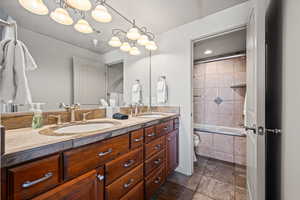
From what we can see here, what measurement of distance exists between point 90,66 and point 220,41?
7.02ft

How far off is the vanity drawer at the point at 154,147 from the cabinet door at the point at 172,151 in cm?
15

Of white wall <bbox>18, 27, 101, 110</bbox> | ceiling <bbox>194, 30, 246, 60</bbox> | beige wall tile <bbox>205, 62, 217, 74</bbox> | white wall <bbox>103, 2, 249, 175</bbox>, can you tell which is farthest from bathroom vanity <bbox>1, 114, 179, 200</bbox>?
beige wall tile <bbox>205, 62, 217, 74</bbox>

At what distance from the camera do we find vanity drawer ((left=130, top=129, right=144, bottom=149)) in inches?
44.4

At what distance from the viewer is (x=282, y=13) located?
0.87 meters

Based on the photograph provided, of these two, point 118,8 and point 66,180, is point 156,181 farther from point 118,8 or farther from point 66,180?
point 118,8

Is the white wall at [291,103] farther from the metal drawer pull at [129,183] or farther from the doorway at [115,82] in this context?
the doorway at [115,82]

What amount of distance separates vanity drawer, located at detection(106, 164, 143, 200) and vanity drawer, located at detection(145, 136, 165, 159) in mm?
148

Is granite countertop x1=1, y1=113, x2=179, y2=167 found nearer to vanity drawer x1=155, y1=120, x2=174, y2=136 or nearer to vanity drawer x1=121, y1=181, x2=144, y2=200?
vanity drawer x1=121, y1=181, x2=144, y2=200

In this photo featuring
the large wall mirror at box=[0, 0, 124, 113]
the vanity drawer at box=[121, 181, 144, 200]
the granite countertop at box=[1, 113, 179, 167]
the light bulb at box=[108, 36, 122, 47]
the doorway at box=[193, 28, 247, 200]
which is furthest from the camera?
the doorway at box=[193, 28, 247, 200]

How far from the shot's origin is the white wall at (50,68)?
1.07m

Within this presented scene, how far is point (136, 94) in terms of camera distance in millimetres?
2178

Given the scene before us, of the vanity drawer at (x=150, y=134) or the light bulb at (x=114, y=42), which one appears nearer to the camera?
the vanity drawer at (x=150, y=134)

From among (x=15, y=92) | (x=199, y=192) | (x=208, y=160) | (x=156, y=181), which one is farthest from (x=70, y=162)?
(x=208, y=160)

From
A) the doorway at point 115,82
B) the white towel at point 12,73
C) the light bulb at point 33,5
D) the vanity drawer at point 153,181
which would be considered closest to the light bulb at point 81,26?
the light bulb at point 33,5
